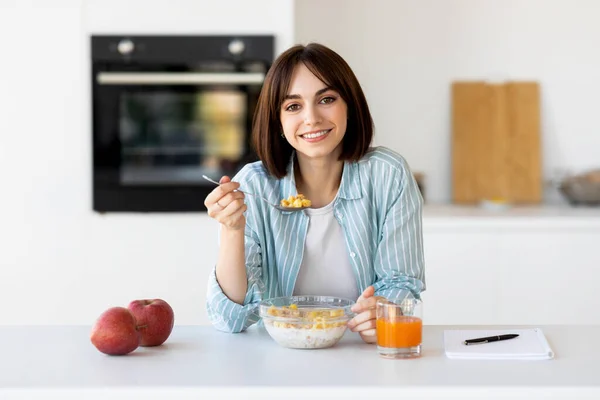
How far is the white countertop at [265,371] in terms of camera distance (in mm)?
1419

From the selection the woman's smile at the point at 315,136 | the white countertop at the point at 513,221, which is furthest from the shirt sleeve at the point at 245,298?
the white countertop at the point at 513,221

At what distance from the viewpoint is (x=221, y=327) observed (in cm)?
187

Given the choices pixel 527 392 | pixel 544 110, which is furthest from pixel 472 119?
pixel 527 392

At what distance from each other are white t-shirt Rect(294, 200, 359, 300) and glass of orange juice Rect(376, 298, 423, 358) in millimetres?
450

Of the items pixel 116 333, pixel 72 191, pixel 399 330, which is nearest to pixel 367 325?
pixel 399 330

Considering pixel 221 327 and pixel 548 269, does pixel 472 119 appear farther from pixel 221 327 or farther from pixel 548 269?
pixel 221 327

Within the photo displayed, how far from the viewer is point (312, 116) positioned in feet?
6.66

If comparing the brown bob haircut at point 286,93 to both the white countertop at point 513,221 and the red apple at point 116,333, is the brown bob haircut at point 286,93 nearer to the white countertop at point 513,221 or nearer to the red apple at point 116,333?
the red apple at point 116,333

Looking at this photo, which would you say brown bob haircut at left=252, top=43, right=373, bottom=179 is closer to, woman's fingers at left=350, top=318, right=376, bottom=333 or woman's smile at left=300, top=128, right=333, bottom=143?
woman's smile at left=300, top=128, right=333, bottom=143

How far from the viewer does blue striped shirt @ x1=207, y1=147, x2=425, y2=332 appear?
205cm

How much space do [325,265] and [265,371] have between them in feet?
2.02

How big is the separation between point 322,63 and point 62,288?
1.79m

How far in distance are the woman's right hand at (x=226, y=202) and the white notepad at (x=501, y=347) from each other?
0.51m

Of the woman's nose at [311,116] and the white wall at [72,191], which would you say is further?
Result: the white wall at [72,191]
